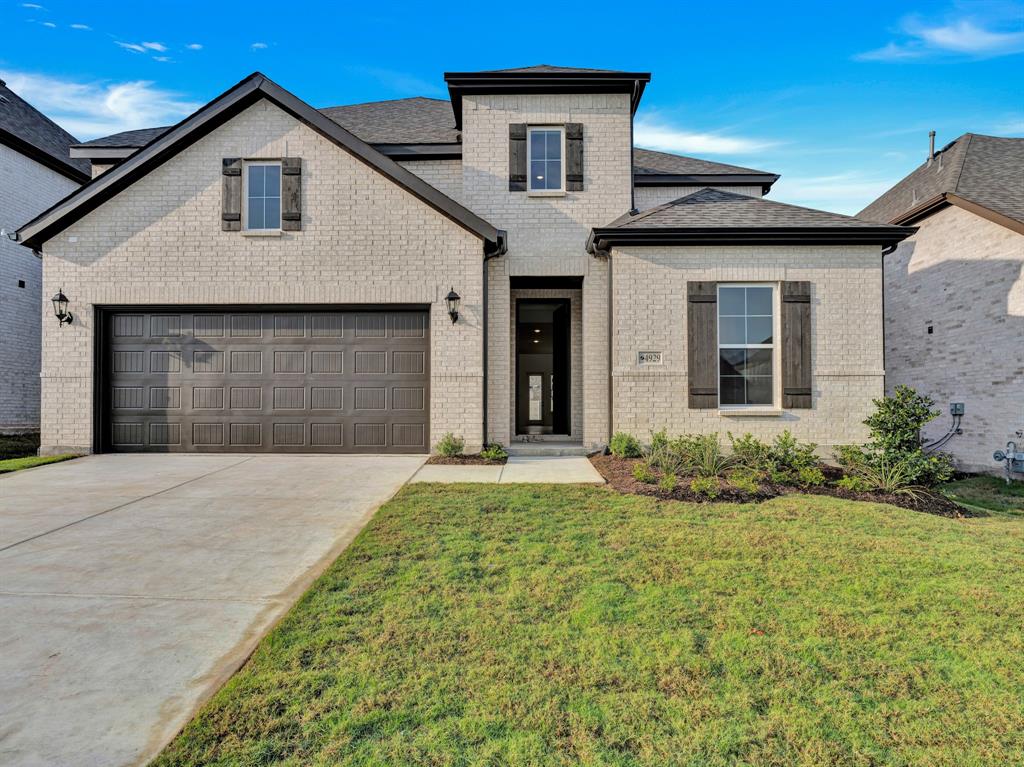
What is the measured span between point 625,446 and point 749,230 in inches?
169

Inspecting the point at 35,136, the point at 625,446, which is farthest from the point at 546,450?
the point at 35,136

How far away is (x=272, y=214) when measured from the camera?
10156 mm

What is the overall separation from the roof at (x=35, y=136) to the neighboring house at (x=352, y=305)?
603 centimetres

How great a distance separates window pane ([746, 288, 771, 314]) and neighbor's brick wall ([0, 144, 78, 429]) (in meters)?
15.7

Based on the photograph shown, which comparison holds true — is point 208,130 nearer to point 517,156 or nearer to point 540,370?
point 517,156

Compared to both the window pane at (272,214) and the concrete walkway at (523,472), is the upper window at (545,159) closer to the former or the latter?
the window pane at (272,214)

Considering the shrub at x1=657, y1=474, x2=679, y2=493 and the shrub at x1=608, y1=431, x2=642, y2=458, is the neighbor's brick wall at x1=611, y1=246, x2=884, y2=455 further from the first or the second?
the shrub at x1=657, y1=474, x2=679, y2=493

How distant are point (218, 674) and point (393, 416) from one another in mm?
7487

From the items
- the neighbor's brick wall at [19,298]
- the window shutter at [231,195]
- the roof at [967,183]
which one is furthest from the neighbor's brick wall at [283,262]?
the roof at [967,183]

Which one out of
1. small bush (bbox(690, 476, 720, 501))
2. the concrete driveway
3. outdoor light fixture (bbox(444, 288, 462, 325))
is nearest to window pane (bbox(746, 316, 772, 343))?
small bush (bbox(690, 476, 720, 501))

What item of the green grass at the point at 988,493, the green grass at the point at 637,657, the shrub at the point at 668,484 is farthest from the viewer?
the green grass at the point at 988,493

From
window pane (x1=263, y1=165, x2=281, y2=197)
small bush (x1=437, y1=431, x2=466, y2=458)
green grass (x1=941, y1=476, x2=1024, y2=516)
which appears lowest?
green grass (x1=941, y1=476, x2=1024, y2=516)

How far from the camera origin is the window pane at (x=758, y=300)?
9.88 meters

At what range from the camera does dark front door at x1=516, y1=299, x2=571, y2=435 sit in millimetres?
12609
